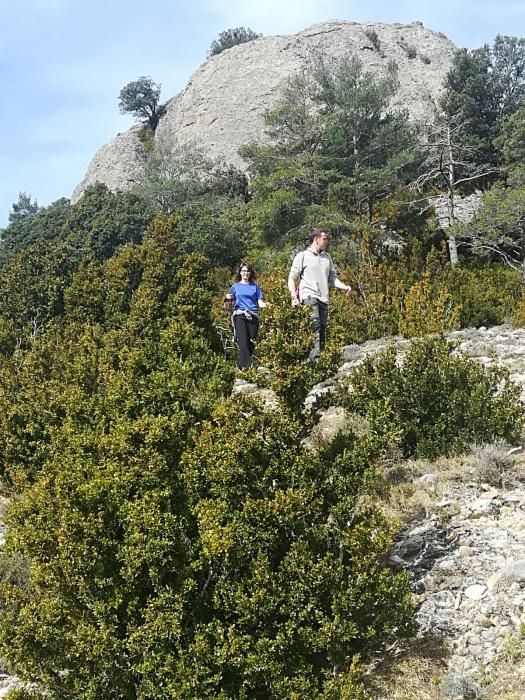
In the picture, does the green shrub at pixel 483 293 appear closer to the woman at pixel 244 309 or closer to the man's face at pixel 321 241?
the woman at pixel 244 309

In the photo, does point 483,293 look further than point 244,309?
Yes

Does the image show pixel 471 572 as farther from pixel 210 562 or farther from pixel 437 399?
pixel 437 399

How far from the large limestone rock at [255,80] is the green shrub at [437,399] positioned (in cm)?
4145

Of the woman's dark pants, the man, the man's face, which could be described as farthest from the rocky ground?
the woman's dark pants

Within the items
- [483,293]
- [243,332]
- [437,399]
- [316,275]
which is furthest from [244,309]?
[483,293]

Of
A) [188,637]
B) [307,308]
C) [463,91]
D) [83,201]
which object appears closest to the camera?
[188,637]

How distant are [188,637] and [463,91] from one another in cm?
3239

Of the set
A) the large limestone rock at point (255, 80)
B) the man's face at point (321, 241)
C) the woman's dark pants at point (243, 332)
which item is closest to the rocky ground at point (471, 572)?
the man's face at point (321, 241)

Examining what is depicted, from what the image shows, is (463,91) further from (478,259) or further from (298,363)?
(298,363)

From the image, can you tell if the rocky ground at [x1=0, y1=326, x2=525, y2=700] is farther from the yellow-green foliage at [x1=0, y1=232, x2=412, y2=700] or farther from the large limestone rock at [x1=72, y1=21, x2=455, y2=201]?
the large limestone rock at [x1=72, y1=21, x2=455, y2=201]

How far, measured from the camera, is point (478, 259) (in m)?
22.6

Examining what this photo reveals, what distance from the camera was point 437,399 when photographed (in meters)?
6.14

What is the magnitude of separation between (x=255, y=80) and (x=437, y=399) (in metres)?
49.6

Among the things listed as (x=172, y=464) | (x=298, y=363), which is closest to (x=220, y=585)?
(x=172, y=464)
